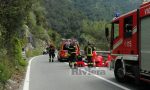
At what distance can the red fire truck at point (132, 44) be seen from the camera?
1192 cm

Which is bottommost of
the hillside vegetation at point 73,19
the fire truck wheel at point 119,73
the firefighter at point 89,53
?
the fire truck wheel at point 119,73

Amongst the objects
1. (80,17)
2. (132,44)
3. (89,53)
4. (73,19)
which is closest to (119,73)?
(132,44)

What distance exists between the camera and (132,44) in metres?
13.2

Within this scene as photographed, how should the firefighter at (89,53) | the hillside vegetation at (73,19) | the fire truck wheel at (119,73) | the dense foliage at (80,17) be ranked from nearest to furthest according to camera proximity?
the fire truck wheel at (119,73)
the firefighter at (89,53)
the hillside vegetation at (73,19)
the dense foliage at (80,17)

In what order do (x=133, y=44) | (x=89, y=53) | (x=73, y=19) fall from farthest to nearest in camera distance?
1. (x=73, y=19)
2. (x=89, y=53)
3. (x=133, y=44)

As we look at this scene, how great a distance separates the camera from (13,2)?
67.5 ft

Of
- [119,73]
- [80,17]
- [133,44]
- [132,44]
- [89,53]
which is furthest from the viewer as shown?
[80,17]

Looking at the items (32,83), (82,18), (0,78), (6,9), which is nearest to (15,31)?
(6,9)

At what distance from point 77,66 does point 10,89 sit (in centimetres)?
1123

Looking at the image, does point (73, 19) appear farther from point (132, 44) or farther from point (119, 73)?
point (132, 44)

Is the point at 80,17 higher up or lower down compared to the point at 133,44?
higher up

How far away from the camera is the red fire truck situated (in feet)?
39.1

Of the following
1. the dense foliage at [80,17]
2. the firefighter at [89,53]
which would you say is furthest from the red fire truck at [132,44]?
the dense foliage at [80,17]

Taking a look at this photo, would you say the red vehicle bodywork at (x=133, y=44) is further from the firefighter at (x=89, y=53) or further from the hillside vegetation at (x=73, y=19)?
the hillside vegetation at (x=73, y=19)
